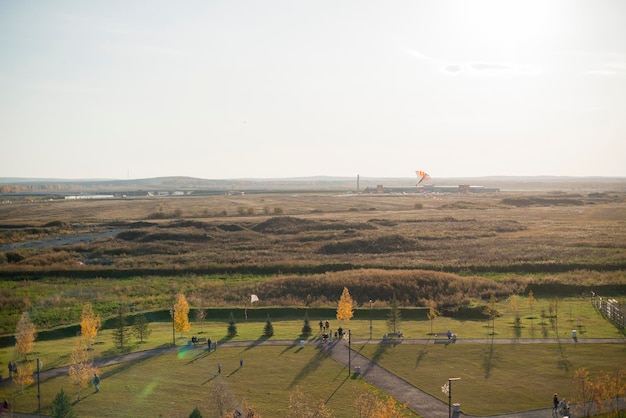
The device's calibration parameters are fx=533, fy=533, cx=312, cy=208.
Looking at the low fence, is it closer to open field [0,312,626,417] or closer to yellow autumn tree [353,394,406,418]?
open field [0,312,626,417]

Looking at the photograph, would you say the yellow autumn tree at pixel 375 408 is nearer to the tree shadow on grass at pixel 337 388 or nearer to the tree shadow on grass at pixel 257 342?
the tree shadow on grass at pixel 337 388

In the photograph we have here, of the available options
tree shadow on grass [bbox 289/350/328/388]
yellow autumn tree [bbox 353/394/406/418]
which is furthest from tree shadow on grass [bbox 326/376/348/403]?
tree shadow on grass [bbox 289/350/328/388]

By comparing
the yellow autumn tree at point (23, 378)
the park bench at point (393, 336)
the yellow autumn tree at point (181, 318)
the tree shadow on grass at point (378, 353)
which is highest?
the yellow autumn tree at point (181, 318)

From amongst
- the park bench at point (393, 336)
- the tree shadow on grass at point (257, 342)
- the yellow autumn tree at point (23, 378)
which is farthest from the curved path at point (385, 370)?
the yellow autumn tree at point (23, 378)

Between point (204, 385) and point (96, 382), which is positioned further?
point (204, 385)

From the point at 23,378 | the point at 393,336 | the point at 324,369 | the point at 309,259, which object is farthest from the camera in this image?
the point at 309,259

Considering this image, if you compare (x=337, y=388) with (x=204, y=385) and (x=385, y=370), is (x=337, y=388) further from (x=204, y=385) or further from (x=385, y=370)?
(x=204, y=385)

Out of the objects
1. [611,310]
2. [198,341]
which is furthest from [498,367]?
[198,341]
